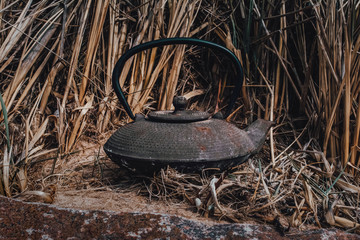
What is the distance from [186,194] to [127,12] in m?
1.41

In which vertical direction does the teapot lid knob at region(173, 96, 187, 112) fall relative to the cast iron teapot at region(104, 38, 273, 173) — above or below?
above

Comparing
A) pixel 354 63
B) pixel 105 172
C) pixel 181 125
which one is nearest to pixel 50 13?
pixel 105 172

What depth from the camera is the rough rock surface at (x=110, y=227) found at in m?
0.95

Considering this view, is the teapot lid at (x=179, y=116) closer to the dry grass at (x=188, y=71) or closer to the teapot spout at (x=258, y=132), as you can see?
the teapot spout at (x=258, y=132)

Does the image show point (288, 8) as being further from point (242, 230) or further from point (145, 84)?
point (242, 230)

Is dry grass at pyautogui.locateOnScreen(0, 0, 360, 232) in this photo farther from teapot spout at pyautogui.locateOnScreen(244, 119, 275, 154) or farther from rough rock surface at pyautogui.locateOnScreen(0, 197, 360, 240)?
rough rock surface at pyautogui.locateOnScreen(0, 197, 360, 240)

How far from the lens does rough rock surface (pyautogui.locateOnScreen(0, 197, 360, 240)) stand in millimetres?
947

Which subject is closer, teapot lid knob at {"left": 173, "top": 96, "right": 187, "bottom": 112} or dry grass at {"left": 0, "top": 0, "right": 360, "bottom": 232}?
teapot lid knob at {"left": 173, "top": 96, "right": 187, "bottom": 112}

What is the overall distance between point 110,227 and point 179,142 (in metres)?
0.53

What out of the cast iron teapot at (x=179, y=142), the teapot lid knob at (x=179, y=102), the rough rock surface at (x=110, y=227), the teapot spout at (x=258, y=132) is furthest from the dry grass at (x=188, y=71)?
the rough rock surface at (x=110, y=227)

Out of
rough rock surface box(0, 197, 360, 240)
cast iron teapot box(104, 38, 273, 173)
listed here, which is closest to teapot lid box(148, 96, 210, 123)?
cast iron teapot box(104, 38, 273, 173)

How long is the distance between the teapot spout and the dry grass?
18 cm

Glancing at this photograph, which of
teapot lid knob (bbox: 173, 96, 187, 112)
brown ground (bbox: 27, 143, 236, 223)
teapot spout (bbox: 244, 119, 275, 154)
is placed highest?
teapot lid knob (bbox: 173, 96, 187, 112)

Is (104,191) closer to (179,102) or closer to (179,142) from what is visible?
(179,142)
